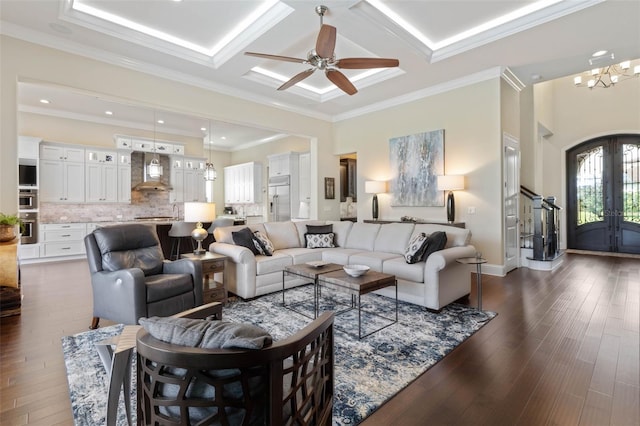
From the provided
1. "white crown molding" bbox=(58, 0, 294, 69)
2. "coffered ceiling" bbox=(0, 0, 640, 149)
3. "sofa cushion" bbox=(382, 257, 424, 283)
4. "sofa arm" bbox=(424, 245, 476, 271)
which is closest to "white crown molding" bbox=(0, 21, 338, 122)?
"coffered ceiling" bbox=(0, 0, 640, 149)

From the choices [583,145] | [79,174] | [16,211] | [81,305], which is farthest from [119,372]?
[583,145]

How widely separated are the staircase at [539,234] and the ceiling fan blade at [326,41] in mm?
4578

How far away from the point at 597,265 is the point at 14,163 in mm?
8779

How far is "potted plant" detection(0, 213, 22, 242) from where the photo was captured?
3.32m

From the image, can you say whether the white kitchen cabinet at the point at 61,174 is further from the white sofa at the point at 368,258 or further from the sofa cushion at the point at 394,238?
the sofa cushion at the point at 394,238

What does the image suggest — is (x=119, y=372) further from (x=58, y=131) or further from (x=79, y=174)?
(x=58, y=131)

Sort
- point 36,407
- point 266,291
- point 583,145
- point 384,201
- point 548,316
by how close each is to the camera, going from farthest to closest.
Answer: point 583,145 < point 384,201 < point 266,291 < point 548,316 < point 36,407

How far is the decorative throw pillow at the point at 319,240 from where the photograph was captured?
4.86m

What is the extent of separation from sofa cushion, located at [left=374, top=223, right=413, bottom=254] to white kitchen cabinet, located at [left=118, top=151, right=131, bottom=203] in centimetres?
628

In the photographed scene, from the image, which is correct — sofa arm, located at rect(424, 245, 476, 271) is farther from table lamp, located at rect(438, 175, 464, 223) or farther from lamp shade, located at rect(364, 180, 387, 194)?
lamp shade, located at rect(364, 180, 387, 194)

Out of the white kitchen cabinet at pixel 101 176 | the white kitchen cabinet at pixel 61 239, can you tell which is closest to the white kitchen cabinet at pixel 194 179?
the white kitchen cabinet at pixel 101 176

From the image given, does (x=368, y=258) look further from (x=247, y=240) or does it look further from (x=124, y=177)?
(x=124, y=177)

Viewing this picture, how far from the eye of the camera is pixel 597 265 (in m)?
5.44

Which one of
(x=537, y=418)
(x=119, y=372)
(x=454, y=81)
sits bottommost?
(x=537, y=418)
